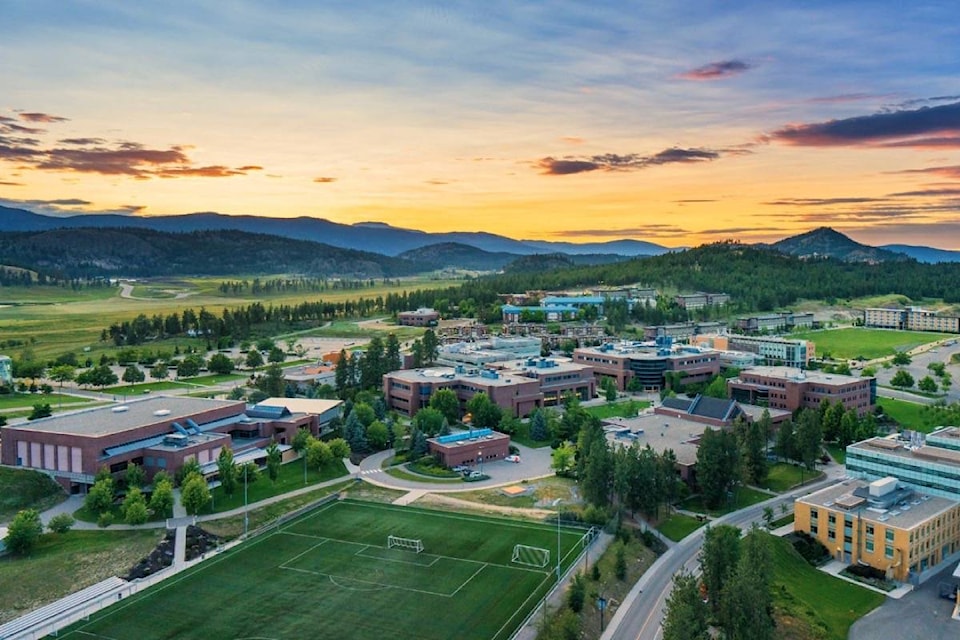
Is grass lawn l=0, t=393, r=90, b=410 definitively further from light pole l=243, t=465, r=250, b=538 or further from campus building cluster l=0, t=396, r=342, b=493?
light pole l=243, t=465, r=250, b=538

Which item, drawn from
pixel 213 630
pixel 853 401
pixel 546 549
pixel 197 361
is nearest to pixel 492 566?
pixel 546 549

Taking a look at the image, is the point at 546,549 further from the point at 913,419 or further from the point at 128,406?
the point at 913,419

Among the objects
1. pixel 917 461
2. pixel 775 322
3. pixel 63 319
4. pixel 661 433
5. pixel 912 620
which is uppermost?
pixel 775 322

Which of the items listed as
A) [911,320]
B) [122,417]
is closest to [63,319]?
[122,417]

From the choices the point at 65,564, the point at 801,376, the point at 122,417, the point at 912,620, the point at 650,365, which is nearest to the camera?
the point at 912,620

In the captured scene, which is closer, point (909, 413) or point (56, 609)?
point (56, 609)

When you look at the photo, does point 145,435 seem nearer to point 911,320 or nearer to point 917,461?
point 917,461
